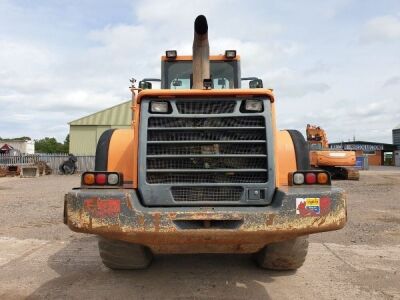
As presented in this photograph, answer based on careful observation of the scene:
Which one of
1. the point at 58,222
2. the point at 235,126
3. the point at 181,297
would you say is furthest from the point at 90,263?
the point at 58,222

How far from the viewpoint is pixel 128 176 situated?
433 cm

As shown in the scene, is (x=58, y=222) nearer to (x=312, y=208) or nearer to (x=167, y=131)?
(x=167, y=131)

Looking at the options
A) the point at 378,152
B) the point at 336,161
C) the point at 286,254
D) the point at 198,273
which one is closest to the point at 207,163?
the point at 286,254

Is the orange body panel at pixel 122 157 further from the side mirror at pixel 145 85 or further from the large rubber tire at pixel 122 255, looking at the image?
the side mirror at pixel 145 85

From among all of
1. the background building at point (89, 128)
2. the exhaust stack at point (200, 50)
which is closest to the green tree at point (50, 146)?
the background building at point (89, 128)

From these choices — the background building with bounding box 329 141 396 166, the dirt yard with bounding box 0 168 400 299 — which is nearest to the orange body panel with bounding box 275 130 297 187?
the dirt yard with bounding box 0 168 400 299

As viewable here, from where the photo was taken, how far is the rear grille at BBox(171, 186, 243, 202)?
398 cm

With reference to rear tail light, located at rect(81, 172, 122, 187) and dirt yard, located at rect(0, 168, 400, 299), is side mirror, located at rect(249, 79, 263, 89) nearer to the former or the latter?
dirt yard, located at rect(0, 168, 400, 299)

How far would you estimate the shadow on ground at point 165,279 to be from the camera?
180 inches

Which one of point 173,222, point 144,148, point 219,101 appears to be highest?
point 219,101

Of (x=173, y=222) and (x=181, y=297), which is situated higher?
(x=173, y=222)

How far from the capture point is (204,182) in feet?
13.2

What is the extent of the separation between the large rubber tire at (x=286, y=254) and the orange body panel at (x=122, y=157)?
1.85m

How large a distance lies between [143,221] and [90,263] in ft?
8.08
